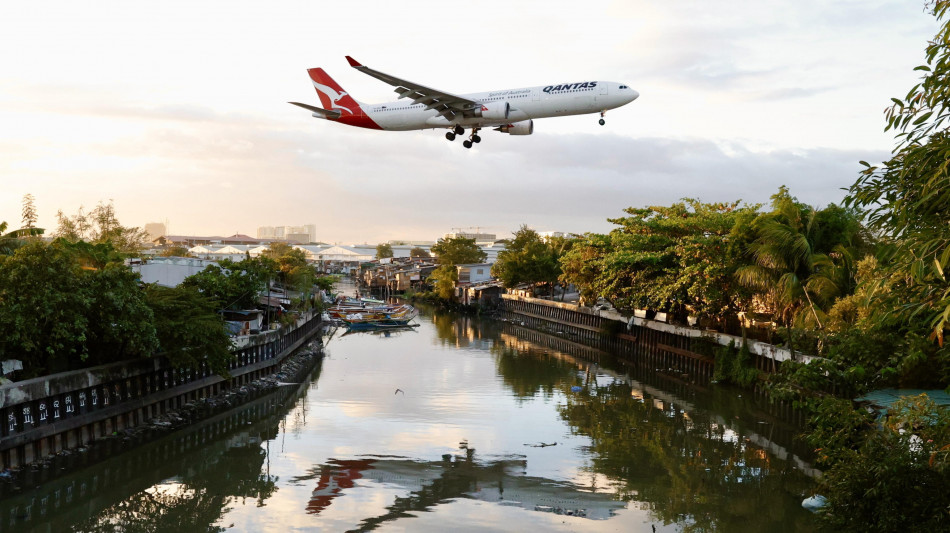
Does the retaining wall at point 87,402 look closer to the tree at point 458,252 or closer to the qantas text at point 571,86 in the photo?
the qantas text at point 571,86

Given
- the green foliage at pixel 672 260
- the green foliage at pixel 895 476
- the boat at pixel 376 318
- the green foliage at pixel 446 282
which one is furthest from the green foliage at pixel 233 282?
the green foliage at pixel 446 282

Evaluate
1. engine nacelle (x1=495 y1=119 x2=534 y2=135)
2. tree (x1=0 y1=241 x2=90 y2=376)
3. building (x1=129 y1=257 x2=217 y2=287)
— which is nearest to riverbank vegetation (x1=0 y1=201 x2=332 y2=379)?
tree (x1=0 y1=241 x2=90 y2=376)

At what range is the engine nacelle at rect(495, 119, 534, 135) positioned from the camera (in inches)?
1393

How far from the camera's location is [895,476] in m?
14.5

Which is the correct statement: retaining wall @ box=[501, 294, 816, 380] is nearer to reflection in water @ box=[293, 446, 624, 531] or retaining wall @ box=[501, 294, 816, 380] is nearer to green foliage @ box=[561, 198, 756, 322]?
green foliage @ box=[561, 198, 756, 322]

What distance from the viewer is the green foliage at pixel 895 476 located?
14.2m

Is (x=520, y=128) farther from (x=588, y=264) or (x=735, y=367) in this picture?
(x=588, y=264)

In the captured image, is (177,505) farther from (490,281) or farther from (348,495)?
(490,281)

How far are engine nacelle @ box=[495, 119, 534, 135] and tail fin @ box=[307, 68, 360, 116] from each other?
919 cm

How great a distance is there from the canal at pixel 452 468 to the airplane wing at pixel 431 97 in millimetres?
11835

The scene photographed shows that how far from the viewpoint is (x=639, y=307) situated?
46969mm

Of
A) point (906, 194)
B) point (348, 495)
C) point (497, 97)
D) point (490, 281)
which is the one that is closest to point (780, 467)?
point (348, 495)

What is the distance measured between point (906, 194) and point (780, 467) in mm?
13531

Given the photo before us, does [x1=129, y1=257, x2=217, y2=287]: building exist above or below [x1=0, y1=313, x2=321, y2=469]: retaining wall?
above
